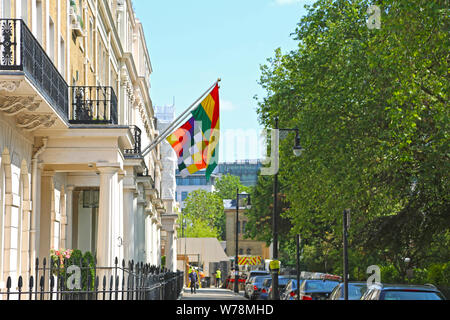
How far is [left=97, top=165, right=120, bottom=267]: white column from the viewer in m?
20.7

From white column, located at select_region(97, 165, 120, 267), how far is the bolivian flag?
1.87 metres

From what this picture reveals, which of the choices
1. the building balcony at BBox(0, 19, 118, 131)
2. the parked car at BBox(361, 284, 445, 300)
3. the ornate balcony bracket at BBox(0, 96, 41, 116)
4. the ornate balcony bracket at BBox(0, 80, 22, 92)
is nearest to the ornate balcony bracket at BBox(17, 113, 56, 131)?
the building balcony at BBox(0, 19, 118, 131)

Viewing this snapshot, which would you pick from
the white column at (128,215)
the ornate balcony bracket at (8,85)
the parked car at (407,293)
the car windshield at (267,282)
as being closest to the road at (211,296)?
the car windshield at (267,282)

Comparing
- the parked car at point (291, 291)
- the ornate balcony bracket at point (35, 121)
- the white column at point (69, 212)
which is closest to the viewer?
the ornate balcony bracket at point (35, 121)

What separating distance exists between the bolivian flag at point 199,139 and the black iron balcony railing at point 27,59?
4277 mm

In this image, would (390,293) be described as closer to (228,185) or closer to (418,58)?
(418,58)

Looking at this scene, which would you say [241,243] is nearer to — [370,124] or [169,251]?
[169,251]

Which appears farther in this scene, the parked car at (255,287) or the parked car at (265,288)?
the parked car at (255,287)

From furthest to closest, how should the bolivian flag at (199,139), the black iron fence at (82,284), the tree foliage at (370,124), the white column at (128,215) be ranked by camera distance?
the white column at (128,215)
the tree foliage at (370,124)
the bolivian flag at (199,139)
the black iron fence at (82,284)

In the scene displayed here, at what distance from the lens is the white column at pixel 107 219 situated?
68.0 ft

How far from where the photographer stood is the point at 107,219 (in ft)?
68.4

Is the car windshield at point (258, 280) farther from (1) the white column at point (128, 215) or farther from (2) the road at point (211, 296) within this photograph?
(1) the white column at point (128, 215)

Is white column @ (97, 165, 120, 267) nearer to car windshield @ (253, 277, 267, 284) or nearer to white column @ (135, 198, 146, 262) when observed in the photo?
white column @ (135, 198, 146, 262)

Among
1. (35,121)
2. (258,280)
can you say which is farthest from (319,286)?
(258,280)
